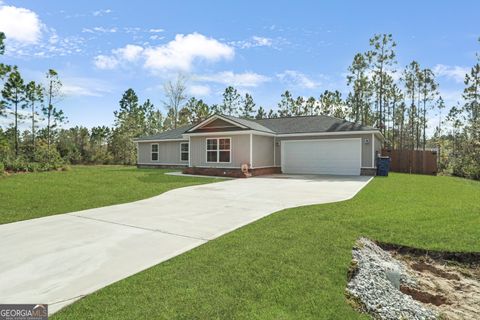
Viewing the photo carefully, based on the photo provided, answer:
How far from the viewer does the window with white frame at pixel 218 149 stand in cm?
1689

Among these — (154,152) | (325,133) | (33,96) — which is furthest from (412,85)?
(33,96)

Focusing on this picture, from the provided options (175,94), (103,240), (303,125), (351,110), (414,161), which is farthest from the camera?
(175,94)

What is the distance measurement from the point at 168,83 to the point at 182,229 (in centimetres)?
3251

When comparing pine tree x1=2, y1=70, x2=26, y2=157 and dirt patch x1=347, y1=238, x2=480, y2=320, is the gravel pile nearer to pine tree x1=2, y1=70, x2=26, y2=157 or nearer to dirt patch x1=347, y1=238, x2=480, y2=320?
dirt patch x1=347, y1=238, x2=480, y2=320

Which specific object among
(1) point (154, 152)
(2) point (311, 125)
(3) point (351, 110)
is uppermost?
(3) point (351, 110)

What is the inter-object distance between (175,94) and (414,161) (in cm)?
2664

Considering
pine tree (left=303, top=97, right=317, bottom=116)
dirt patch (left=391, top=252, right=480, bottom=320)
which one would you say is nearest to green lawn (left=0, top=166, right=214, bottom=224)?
dirt patch (left=391, top=252, right=480, bottom=320)

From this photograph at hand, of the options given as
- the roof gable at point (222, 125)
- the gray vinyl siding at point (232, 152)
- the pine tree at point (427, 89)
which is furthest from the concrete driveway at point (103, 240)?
the pine tree at point (427, 89)

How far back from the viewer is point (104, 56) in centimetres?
1828

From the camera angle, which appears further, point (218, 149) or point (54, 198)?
point (218, 149)

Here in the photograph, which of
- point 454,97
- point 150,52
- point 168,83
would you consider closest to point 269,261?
point 150,52

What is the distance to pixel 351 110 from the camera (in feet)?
108

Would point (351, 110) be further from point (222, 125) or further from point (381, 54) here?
point (222, 125)

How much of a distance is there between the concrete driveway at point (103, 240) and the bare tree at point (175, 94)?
95.8ft
